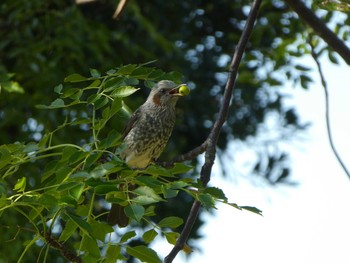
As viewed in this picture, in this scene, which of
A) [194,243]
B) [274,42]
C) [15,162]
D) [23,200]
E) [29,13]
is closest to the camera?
[23,200]

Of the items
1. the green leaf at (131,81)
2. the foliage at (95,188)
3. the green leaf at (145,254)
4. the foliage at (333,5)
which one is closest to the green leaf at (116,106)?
the foliage at (95,188)

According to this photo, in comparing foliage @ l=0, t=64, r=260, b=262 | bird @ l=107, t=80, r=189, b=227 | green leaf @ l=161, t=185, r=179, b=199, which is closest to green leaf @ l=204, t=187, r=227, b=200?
foliage @ l=0, t=64, r=260, b=262

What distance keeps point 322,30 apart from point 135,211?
40.6 inches

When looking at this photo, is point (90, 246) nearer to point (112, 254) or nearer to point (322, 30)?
point (112, 254)

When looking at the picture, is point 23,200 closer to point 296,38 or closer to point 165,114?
point 165,114

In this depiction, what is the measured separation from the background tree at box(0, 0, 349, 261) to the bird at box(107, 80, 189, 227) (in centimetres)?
71

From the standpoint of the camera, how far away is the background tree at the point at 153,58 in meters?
6.19

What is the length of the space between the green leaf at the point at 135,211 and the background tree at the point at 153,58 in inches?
95.4

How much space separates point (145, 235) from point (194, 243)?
4.63 metres

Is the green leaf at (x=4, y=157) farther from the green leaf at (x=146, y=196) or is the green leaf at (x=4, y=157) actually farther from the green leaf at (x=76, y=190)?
the green leaf at (x=146, y=196)

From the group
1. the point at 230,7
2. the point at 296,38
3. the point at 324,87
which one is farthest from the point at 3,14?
the point at 324,87

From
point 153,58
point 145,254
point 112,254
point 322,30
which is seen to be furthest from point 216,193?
point 153,58

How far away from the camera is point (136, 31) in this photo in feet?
24.6

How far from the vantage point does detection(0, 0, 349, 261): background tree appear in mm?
6188
